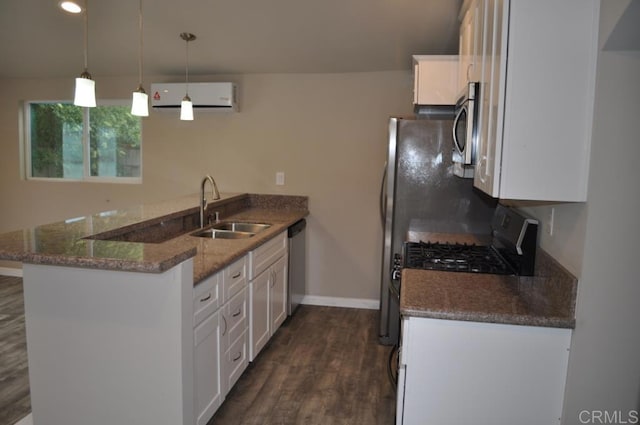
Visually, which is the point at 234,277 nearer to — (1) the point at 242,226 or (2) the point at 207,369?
(2) the point at 207,369

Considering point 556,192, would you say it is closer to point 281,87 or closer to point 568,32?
point 568,32

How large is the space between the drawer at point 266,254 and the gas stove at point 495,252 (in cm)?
85

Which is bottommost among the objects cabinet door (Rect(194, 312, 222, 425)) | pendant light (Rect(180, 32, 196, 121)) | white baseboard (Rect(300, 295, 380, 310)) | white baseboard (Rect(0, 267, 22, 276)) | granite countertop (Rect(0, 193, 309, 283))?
white baseboard (Rect(300, 295, 380, 310))

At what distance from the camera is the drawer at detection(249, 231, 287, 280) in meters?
2.76

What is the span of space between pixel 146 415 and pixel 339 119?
9.54 ft

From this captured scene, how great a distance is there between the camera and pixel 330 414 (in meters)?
2.48

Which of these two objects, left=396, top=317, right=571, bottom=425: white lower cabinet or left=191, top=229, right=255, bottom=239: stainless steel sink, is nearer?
left=396, top=317, right=571, bottom=425: white lower cabinet

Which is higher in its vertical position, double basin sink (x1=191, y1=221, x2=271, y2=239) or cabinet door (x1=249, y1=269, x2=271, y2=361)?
double basin sink (x1=191, y1=221, x2=271, y2=239)

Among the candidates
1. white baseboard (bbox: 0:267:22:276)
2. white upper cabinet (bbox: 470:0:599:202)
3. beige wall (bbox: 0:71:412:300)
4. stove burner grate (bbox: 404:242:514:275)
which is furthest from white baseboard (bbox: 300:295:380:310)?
white baseboard (bbox: 0:267:22:276)

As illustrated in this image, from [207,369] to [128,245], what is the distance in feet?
2.32

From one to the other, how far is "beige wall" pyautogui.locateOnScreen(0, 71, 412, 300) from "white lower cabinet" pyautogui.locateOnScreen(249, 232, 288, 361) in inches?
31.7

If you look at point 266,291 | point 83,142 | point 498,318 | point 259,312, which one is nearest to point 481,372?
point 498,318

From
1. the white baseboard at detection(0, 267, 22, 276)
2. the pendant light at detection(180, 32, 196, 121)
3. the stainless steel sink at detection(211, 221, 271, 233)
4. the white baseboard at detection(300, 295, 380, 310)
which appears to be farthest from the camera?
the white baseboard at detection(0, 267, 22, 276)

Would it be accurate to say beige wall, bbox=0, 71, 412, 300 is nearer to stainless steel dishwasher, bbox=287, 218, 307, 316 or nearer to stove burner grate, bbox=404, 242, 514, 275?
stainless steel dishwasher, bbox=287, 218, 307, 316
